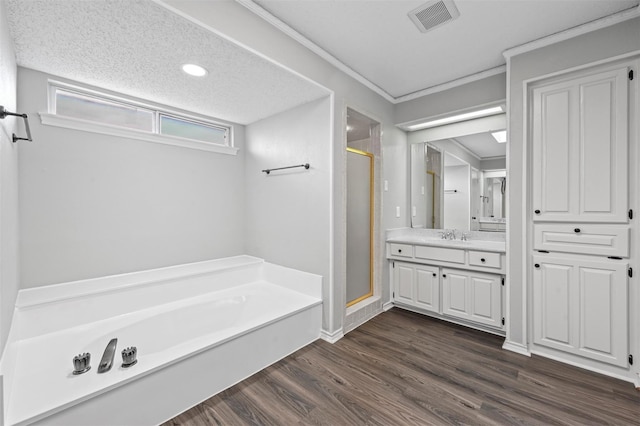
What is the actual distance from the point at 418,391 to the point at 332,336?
0.87 m

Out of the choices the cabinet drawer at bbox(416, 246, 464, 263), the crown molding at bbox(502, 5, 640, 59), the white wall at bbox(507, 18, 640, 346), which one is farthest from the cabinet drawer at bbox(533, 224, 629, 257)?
the crown molding at bbox(502, 5, 640, 59)

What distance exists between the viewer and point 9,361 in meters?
1.43

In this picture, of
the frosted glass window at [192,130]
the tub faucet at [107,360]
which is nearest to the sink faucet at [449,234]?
the frosted glass window at [192,130]

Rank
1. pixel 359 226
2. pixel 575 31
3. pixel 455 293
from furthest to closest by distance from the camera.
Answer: pixel 359 226 < pixel 455 293 < pixel 575 31

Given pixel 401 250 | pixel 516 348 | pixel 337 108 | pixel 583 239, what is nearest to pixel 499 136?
pixel 583 239

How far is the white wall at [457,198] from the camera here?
324cm

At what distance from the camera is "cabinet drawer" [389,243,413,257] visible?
124 inches

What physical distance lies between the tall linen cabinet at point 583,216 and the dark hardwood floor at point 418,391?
263 millimetres

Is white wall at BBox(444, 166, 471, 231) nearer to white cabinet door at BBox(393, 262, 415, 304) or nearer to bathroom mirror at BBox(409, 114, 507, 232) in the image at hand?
bathroom mirror at BBox(409, 114, 507, 232)

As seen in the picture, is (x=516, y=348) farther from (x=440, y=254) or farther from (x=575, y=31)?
(x=575, y=31)

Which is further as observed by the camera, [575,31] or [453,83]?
[453,83]

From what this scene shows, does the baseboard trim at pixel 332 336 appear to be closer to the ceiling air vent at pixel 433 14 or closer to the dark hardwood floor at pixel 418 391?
the dark hardwood floor at pixel 418 391

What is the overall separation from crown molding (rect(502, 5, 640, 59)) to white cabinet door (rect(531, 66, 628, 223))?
0.32 m

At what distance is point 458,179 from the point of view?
334 cm
